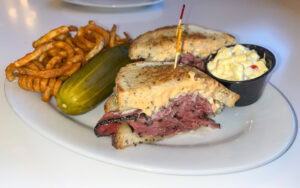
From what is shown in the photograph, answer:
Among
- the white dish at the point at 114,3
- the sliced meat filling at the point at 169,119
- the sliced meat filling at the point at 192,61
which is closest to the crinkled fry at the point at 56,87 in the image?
the sliced meat filling at the point at 169,119

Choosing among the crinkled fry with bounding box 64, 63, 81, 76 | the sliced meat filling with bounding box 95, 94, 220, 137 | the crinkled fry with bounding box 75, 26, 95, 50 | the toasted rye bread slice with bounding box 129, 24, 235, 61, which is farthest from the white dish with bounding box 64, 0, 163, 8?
the sliced meat filling with bounding box 95, 94, 220, 137

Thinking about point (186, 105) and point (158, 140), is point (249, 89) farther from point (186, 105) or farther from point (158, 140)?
point (158, 140)

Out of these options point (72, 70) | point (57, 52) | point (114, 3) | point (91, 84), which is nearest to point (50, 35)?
point (57, 52)

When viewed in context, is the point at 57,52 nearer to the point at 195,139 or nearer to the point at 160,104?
the point at 160,104

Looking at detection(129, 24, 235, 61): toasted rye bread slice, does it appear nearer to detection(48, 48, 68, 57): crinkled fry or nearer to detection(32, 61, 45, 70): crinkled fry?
detection(48, 48, 68, 57): crinkled fry

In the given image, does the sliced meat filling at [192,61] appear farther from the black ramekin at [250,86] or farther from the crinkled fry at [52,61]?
the crinkled fry at [52,61]

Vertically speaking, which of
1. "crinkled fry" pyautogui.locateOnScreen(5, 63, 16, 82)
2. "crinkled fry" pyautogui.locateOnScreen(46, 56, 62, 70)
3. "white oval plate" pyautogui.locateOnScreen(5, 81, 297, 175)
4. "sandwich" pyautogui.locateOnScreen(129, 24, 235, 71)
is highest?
"sandwich" pyautogui.locateOnScreen(129, 24, 235, 71)

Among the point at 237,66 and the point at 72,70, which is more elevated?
the point at 237,66
